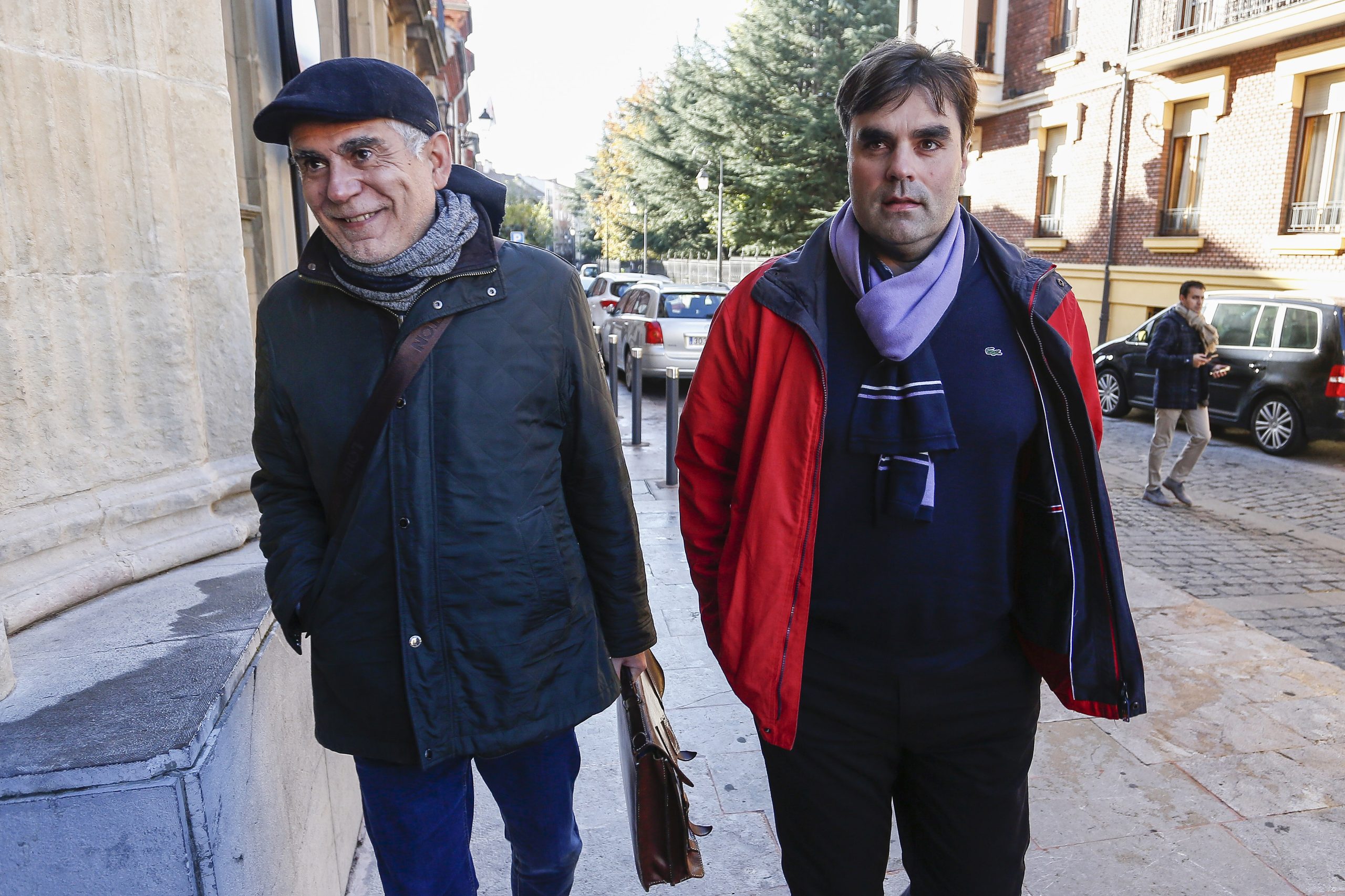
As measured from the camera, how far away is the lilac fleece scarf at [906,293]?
1.83 metres

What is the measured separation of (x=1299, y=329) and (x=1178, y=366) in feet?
12.4

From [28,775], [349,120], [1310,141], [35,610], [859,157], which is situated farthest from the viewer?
[1310,141]

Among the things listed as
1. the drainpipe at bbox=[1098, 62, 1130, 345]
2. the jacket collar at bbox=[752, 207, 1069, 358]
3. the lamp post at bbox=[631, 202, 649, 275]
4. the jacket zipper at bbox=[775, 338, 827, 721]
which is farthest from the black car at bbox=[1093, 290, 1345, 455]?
the lamp post at bbox=[631, 202, 649, 275]

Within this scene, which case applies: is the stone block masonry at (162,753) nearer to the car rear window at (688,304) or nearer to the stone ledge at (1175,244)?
the car rear window at (688,304)

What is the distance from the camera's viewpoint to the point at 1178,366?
26.4 ft

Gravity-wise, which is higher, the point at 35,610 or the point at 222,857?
the point at 35,610

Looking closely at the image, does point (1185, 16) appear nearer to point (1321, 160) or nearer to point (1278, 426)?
point (1321, 160)

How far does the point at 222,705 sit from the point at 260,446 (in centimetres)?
52

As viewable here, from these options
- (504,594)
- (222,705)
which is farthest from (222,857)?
(504,594)

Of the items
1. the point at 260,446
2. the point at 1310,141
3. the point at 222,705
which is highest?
the point at 1310,141

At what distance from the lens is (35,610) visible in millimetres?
2199

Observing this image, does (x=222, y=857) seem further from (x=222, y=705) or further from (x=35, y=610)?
(x=35, y=610)

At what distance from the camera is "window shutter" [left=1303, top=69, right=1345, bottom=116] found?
43.0ft

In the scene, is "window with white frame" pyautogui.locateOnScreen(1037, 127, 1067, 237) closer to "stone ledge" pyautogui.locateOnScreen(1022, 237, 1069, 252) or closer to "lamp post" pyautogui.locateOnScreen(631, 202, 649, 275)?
"stone ledge" pyautogui.locateOnScreen(1022, 237, 1069, 252)
